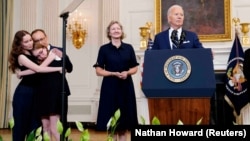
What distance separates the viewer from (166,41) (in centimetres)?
323

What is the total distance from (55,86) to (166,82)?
117 cm

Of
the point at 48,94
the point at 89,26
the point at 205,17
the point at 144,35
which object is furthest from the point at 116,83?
the point at 89,26

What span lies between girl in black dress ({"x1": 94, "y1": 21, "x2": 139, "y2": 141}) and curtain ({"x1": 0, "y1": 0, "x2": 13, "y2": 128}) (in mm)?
5032

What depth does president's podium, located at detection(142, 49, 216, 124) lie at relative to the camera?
2740mm

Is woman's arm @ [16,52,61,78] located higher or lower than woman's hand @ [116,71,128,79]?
higher

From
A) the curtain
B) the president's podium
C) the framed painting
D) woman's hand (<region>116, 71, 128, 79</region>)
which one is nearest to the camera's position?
the president's podium

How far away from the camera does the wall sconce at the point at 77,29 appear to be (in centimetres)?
796

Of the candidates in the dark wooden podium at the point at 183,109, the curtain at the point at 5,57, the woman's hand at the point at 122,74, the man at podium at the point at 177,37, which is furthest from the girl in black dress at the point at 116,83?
the curtain at the point at 5,57

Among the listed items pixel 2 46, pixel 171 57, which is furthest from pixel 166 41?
pixel 2 46

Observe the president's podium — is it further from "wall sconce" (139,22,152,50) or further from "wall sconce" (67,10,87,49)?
"wall sconce" (67,10,87,49)

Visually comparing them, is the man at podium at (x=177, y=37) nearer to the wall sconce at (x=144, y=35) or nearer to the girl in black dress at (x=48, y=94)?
the girl in black dress at (x=48, y=94)

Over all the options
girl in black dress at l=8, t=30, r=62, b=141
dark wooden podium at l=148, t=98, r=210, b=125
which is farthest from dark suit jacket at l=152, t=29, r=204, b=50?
girl in black dress at l=8, t=30, r=62, b=141

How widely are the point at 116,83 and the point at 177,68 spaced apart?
979 mm

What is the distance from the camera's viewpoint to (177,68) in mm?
2760
